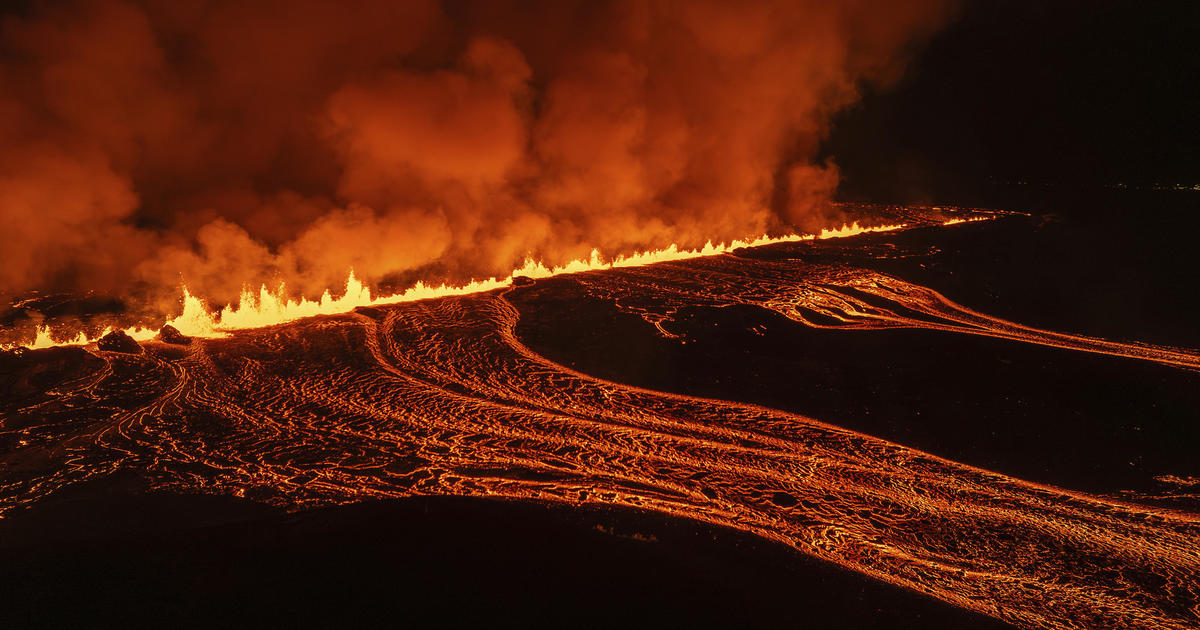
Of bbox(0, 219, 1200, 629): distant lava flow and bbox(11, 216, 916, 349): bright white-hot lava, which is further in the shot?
bbox(11, 216, 916, 349): bright white-hot lava

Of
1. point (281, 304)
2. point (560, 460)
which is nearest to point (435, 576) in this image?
point (560, 460)

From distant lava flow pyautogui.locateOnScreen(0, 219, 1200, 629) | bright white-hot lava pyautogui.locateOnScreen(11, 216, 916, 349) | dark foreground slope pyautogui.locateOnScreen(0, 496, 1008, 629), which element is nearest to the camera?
dark foreground slope pyautogui.locateOnScreen(0, 496, 1008, 629)

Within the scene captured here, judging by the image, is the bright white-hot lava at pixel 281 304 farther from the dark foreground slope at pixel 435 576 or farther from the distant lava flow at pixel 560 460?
the dark foreground slope at pixel 435 576

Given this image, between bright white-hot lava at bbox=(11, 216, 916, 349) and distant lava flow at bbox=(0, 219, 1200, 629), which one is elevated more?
bright white-hot lava at bbox=(11, 216, 916, 349)

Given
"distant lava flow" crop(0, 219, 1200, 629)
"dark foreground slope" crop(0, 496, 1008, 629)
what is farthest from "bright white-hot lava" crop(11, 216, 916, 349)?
"dark foreground slope" crop(0, 496, 1008, 629)

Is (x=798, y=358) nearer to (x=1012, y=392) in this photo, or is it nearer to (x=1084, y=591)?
(x=1012, y=392)

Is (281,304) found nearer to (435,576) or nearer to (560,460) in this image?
(560,460)

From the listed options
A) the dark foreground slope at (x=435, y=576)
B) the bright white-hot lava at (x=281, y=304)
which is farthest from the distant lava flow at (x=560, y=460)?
the bright white-hot lava at (x=281, y=304)

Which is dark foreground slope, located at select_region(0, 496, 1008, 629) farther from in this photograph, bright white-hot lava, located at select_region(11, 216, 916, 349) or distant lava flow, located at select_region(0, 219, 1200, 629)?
bright white-hot lava, located at select_region(11, 216, 916, 349)

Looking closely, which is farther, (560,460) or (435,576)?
(560,460)
